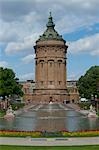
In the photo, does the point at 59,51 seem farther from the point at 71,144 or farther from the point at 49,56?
the point at 71,144

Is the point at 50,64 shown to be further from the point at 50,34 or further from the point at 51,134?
the point at 51,134

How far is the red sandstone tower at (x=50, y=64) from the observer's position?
504ft

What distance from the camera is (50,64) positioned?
510ft

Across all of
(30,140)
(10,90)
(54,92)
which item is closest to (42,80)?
(54,92)

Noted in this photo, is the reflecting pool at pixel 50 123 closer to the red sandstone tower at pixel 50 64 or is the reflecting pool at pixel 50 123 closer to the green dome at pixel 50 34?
the red sandstone tower at pixel 50 64

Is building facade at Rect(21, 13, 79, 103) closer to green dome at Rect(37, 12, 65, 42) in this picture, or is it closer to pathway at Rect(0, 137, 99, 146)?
green dome at Rect(37, 12, 65, 42)

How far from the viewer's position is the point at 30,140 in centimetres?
2644

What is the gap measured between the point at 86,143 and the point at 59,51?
130206mm

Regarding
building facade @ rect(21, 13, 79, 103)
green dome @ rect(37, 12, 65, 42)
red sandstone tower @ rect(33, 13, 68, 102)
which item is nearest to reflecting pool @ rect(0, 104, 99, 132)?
building facade @ rect(21, 13, 79, 103)

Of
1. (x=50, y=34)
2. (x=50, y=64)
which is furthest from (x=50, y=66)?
(x=50, y=34)

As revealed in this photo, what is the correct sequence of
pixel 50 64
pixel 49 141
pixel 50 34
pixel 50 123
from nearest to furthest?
pixel 49 141 < pixel 50 123 < pixel 50 64 < pixel 50 34

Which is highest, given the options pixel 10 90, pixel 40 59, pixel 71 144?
pixel 40 59

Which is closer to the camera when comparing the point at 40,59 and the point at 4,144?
the point at 4,144

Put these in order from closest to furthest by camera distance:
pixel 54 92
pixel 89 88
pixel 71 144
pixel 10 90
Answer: pixel 71 144 → pixel 10 90 → pixel 89 88 → pixel 54 92
